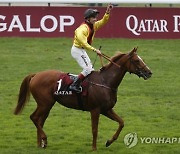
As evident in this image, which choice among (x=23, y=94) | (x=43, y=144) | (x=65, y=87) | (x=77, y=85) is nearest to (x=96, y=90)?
(x=77, y=85)

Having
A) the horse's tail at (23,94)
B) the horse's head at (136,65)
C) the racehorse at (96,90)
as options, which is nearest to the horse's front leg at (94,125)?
the racehorse at (96,90)

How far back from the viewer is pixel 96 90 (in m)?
13.1

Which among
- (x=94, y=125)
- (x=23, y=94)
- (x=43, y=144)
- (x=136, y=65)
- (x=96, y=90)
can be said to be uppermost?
(x=136, y=65)

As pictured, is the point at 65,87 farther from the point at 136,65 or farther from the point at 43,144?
the point at 136,65

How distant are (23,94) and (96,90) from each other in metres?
1.59

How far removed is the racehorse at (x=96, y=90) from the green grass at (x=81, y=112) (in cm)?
52

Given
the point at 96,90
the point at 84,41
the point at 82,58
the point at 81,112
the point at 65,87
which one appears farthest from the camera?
the point at 81,112

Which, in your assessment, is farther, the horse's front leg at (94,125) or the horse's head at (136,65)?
the horse's head at (136,65)

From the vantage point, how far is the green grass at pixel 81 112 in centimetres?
1342

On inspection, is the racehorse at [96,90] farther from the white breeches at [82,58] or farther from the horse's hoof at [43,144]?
the white breeches at [82,58]

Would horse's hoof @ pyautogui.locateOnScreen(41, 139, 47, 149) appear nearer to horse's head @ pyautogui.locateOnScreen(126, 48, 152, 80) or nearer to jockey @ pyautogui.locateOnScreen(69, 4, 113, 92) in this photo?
jockey @ pyautogui.locateOnScreen(69, 4, 113, 92)

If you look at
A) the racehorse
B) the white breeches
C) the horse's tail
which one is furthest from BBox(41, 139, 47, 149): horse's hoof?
the white breeches

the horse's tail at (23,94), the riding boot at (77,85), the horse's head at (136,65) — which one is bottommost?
the horse's tail at (23,94)

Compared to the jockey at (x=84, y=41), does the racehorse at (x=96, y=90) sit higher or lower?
lower
